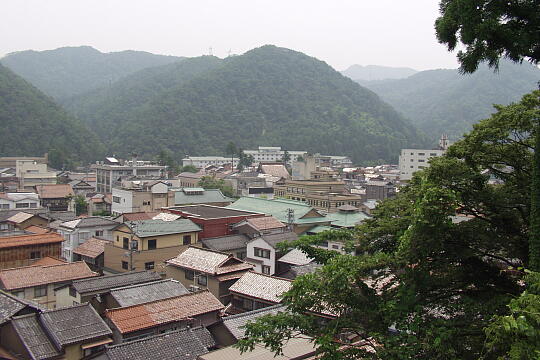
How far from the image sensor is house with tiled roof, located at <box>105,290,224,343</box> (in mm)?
15219

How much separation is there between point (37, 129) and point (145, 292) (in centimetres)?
8738

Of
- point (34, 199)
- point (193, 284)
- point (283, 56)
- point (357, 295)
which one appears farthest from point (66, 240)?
point (283, 56)

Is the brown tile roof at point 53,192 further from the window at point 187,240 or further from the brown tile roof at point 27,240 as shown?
the window at point 187,240

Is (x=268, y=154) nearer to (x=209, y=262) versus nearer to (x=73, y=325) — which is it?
(x=209, y=262)

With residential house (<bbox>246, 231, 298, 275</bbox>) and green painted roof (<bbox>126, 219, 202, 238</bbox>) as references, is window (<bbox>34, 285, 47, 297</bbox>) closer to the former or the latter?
green painted roof (<bbox>126, 219, 202, 238</bbox>)

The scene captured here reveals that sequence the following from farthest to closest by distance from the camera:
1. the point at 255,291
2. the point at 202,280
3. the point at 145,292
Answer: the point at 202,280
the point at 255,291
the point at 145,292

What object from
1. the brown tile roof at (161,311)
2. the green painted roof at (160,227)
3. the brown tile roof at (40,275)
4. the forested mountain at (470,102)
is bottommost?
the brown tile roof at (40,275)

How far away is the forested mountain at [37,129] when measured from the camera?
89000 mm

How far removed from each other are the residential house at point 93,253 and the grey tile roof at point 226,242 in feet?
20.8

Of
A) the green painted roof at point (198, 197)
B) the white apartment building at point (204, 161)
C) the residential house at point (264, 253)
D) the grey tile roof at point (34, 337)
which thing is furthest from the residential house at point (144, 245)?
the white apartment building at point (204, 161)

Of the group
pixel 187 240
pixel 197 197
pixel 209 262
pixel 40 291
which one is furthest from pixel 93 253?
pixel 197 197

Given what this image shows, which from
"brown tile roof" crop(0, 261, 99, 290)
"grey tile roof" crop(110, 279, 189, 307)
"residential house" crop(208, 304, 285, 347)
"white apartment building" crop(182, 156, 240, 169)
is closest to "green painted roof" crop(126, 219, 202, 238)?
"brown tile roof" crop(0, 261, 99, 290)

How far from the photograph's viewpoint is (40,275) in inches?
867

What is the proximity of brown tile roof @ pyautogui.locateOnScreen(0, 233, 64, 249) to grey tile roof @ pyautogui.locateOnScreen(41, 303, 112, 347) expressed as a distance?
1249 centimetres
